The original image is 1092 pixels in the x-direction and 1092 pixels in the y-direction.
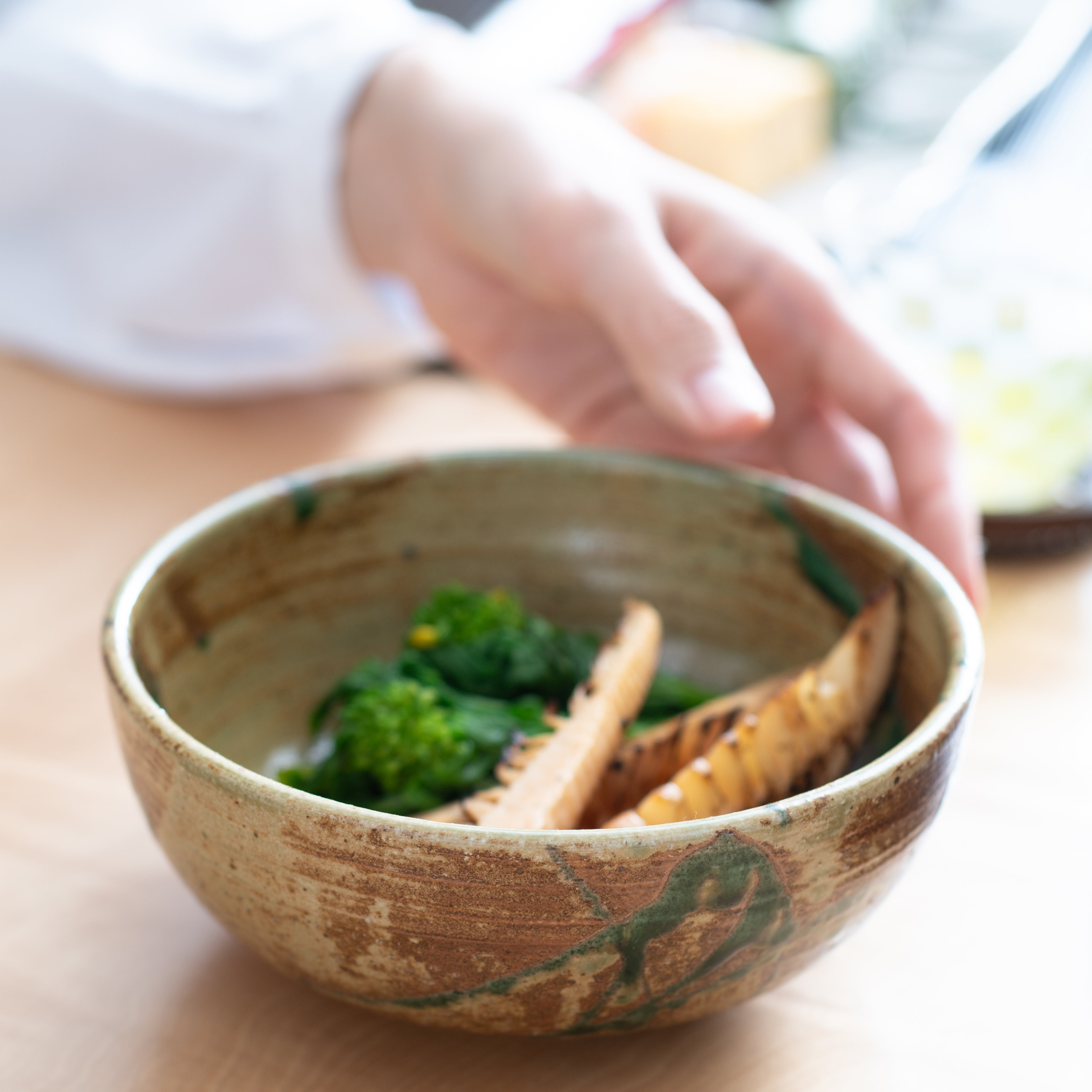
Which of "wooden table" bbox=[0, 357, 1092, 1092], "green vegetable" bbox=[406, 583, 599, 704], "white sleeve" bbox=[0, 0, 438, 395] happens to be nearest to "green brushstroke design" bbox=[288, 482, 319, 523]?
"green vegetable" bbox=[406, 583, 599, 704]

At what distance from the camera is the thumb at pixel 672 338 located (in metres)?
0.81

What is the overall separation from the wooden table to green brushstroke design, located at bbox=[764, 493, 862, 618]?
0.16 meters

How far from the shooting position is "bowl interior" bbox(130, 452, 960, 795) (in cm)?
76

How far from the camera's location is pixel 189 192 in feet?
4.58

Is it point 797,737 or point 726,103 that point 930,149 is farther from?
point 797,737

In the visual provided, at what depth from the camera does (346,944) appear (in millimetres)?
500

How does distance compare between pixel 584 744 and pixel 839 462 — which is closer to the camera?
pixel 584 744

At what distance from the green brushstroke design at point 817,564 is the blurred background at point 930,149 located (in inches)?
11.1

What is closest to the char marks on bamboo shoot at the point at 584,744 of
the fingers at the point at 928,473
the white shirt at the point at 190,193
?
the fingers at the point at 928,473

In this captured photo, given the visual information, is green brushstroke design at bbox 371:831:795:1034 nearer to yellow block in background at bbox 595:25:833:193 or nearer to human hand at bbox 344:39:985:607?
human hand at bbox 344:39:985:607

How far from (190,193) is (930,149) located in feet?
4.90

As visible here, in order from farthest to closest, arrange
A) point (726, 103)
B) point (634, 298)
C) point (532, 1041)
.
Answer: point (726, 103) → point (634, 298) → point (532, 1041)

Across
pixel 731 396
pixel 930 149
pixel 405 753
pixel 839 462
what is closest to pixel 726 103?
pixel 930 149

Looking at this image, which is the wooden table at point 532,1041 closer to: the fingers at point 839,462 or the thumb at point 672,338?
the fingers at point 839,462
